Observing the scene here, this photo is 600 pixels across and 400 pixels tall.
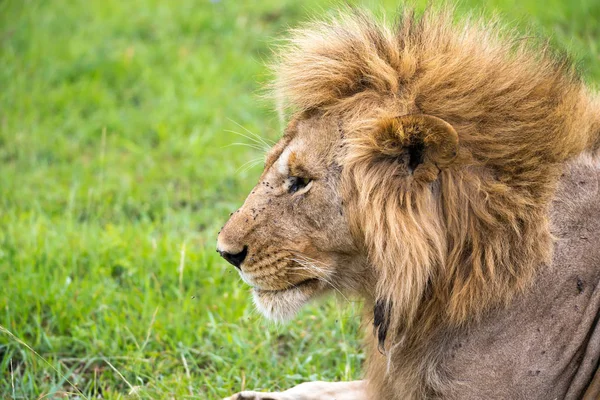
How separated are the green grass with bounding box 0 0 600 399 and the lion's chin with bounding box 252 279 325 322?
0.17m

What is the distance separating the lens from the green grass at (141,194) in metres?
3.57

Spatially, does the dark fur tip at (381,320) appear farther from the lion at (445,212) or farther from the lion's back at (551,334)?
the lion's back at (551,334)

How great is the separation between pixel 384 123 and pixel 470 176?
12.9 inches

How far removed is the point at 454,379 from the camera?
2555 millimetres

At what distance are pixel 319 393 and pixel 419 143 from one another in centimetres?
120

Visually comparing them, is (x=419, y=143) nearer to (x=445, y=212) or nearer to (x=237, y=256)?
(x=445, y=212)

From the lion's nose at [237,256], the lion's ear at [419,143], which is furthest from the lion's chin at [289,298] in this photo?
the lion's ear at [419,143]

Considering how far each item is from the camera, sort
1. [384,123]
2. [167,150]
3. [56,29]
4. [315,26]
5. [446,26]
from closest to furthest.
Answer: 1. [384,123]
2. [446,26]
3. [315,26]
4. [167,150]
5. [56,29]

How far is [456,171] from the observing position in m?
2.56

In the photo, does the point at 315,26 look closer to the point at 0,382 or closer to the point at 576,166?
the point at 576,166

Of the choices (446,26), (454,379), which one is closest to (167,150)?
(446,26)

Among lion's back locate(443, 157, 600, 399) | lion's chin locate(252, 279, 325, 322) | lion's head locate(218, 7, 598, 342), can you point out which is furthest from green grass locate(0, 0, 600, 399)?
lion's back locate(443, 157, 600, 399)

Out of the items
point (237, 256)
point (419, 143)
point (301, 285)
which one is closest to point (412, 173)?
point (419, 143)

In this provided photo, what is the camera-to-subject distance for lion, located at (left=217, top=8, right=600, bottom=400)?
99.3 inches
